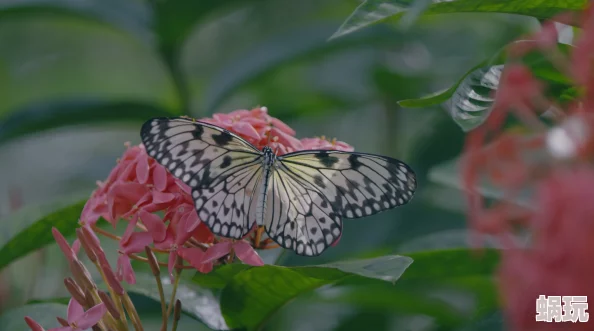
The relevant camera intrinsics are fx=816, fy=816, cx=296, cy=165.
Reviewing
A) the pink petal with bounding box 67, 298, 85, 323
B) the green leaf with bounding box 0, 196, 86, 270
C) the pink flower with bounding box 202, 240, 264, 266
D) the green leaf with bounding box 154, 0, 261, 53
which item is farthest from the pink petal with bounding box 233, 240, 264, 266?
the green leaf with bounding box 154, 0, 261, 53

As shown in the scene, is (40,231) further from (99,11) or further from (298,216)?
(99,11)

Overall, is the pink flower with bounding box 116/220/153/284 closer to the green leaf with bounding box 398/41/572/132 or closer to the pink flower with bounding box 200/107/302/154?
the pink flower with bounding box 200/107/302/154

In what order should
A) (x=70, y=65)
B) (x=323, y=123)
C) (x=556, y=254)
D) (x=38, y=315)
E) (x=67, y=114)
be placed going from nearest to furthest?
(x=556, y=254), (x=38, y=315), (x=67, y=114), (x=323, y=123), (x=70, y=65)

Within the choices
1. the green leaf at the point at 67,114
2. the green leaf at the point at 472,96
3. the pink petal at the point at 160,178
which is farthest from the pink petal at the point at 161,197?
the green leaf at the point at 67,114

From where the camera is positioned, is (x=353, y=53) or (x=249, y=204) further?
(x=353, y=53)

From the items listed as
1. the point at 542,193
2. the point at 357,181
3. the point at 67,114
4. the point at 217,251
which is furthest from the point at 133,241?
the point at 67,114

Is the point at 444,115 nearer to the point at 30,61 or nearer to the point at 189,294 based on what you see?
the point at 189,294

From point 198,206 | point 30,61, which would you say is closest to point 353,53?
point 198,206
